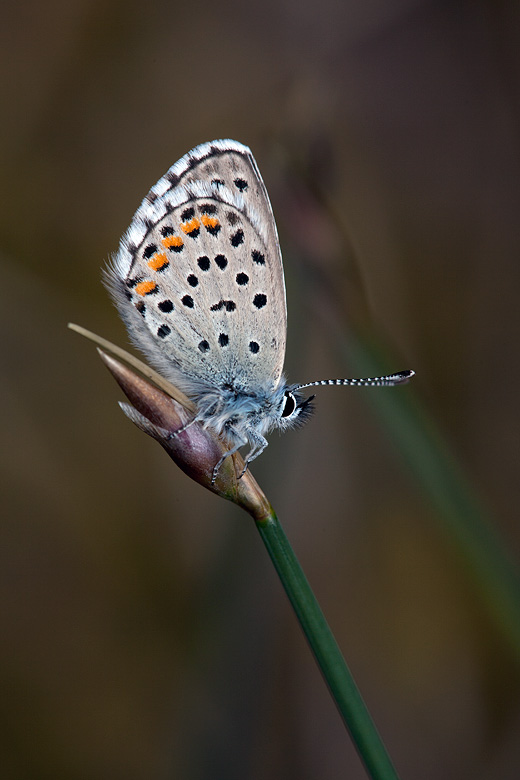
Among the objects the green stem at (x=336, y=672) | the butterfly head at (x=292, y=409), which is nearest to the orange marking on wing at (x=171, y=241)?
the butterfly head at (x=292, y=409)

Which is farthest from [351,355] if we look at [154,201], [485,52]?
[485,52]

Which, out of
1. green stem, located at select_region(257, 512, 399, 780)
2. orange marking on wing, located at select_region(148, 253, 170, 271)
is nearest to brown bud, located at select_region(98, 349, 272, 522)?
green stem, located at select_region(257, 512, 399, 780)

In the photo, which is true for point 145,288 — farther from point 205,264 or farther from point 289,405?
point 289,405

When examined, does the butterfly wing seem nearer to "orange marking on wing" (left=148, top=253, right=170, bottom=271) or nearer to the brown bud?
"orange marking on wing" (left=148, top=253, right=170, bottom=271)

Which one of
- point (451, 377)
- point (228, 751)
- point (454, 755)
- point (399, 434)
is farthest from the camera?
point (451, 377)

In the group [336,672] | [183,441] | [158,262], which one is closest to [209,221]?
[158,262]

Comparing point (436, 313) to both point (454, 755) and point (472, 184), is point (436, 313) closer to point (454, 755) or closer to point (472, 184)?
point (472, 184)
